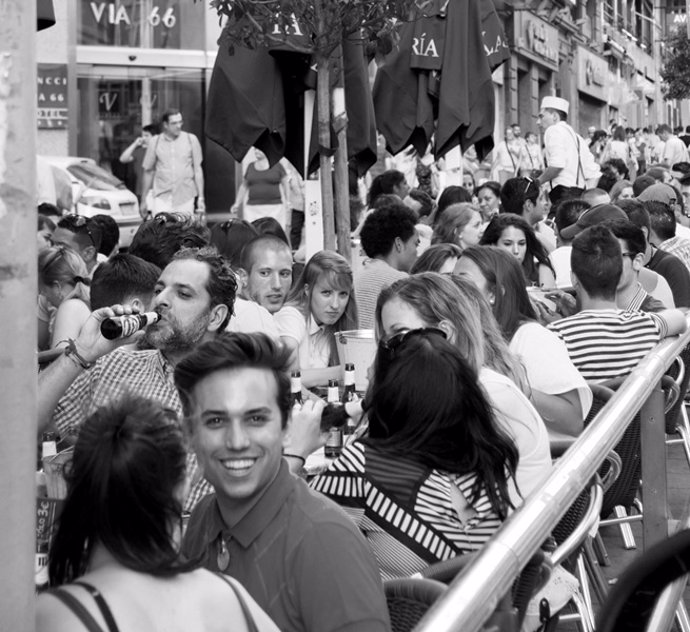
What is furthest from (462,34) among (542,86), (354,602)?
(542,86)

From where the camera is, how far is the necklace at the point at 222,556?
9.22 feet

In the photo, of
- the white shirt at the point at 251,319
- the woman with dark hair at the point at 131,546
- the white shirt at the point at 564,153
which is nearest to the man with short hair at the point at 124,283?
the white shirt at the point at 251,319

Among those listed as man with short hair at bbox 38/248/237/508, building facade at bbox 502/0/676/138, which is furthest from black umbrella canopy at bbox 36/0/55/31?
building facade at bbox 502/0/676/138

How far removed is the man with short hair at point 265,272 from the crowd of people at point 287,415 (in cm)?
1

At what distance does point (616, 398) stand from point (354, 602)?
57.9 inches

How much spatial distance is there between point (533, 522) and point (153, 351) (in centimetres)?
223

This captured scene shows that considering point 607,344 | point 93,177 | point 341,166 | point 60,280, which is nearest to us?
point 607,344

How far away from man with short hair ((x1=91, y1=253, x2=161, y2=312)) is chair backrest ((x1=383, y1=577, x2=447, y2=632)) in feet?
7.97

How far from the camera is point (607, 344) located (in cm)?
597

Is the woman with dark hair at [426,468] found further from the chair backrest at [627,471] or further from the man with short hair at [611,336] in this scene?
the man with short hair at [611,336]

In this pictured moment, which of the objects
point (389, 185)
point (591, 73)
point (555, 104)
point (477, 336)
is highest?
point (591, 73)

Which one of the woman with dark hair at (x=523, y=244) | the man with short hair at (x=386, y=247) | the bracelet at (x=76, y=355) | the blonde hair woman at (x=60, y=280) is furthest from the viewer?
the woman with dark hair at (x=523, y=244)

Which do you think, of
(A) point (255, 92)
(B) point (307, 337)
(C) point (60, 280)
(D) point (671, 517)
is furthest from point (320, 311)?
(A) point (255, 92)

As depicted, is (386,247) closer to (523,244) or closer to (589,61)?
(523,244)
